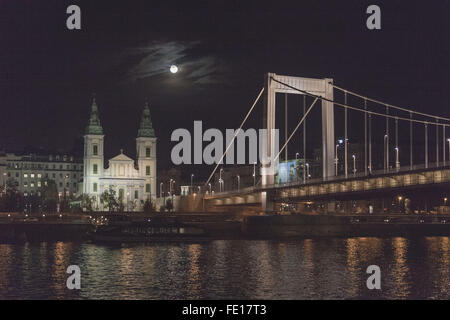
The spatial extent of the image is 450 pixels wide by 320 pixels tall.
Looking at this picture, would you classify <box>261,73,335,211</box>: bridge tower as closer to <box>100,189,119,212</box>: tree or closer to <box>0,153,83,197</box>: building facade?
<box>100,189,119,212</box>: tree

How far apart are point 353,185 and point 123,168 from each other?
106 meters

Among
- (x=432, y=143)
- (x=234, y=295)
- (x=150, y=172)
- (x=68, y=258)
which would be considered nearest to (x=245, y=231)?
(x=68, y=258)

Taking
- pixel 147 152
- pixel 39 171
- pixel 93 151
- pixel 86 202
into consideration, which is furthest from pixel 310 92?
pixel 39 171

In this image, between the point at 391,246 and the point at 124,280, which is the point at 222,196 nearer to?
the point at 391,246

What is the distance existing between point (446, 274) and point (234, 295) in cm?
1428

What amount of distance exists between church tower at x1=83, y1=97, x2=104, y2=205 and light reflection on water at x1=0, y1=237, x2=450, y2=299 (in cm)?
10755

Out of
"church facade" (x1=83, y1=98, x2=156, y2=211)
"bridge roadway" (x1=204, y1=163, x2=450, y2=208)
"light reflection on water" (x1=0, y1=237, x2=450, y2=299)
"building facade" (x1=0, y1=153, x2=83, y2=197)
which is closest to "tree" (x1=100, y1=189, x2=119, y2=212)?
"church facade" (x1=83, y1=98, x2=156, y2=211)

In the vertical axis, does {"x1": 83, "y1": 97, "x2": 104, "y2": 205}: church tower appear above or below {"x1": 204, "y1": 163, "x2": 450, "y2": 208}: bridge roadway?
above

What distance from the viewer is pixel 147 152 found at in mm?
178875

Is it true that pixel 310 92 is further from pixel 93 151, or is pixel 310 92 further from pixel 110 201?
pixel 93 151

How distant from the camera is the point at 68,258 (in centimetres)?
5397

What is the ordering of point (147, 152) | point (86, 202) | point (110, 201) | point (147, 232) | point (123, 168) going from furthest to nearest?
1. point (147, 152)
2. point (123, 168)
3. point (86, 202)
4. point (110, 201)
5. point (147, 232)

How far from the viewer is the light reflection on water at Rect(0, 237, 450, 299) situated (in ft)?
121
